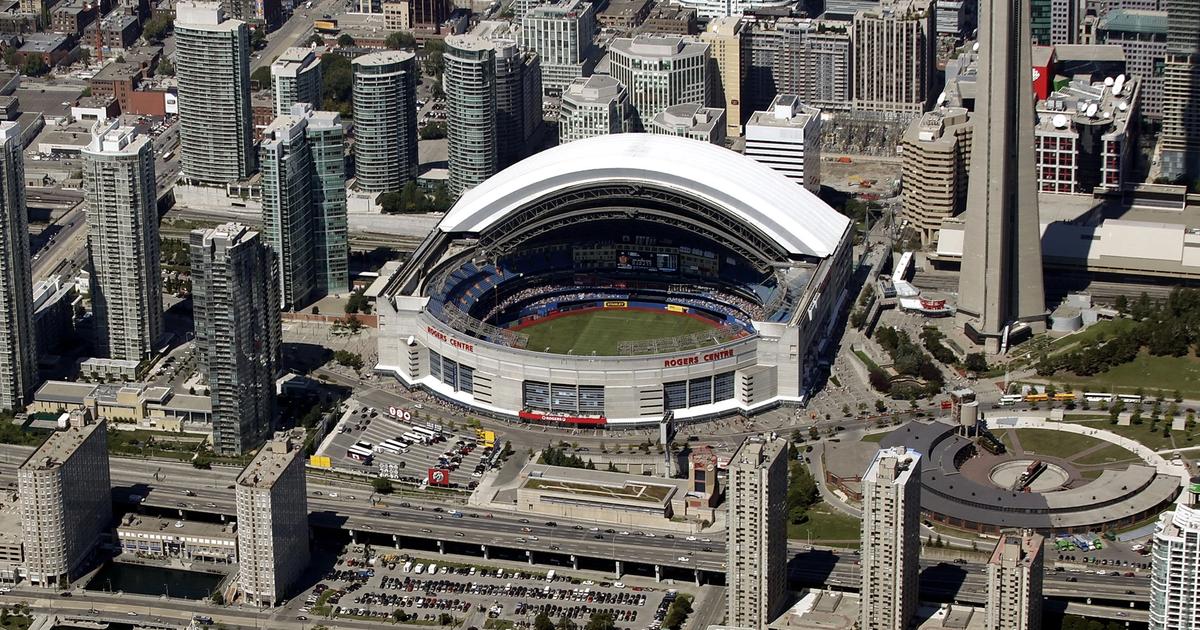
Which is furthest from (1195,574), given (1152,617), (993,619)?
(993,619)

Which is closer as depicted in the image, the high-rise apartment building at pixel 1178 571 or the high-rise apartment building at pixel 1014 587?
the high-rise apartment building at pixel 1178 571

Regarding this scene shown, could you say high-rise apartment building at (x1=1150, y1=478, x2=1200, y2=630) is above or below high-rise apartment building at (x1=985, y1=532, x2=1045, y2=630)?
above

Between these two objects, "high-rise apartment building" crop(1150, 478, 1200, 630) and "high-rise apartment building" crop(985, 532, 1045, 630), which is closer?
"high-rise apartment building" crop(1150, 478, 1200, 630)

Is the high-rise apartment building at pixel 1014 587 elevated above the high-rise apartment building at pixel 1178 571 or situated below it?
below
